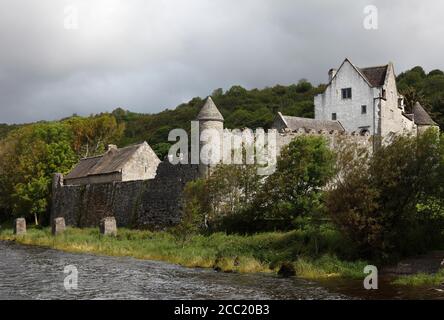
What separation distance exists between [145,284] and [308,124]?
97.6 ft

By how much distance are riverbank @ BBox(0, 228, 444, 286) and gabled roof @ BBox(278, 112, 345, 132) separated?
14324mm

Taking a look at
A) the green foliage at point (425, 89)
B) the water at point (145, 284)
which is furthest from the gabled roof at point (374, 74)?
the water at point (145, 284)

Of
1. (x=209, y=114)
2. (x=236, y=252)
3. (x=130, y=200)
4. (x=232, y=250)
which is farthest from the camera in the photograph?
(x=130, y=200)

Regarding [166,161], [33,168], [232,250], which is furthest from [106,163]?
[232,250]

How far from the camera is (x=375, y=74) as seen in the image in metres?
55.2

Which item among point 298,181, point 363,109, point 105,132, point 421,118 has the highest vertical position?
point 105,132

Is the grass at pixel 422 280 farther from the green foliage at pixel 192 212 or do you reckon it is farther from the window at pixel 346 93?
the window at pixel 346 93

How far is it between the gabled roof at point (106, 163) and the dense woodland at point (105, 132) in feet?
14.0

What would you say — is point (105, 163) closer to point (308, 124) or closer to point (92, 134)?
point (308, 124)

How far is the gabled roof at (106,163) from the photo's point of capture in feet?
176

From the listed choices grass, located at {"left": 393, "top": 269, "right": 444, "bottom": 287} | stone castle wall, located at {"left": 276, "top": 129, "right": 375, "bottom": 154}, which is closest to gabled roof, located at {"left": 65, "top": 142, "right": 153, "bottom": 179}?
stone castle wall, located at {"left": 276, "top": 129, "right": 375, "bottom": 154}
